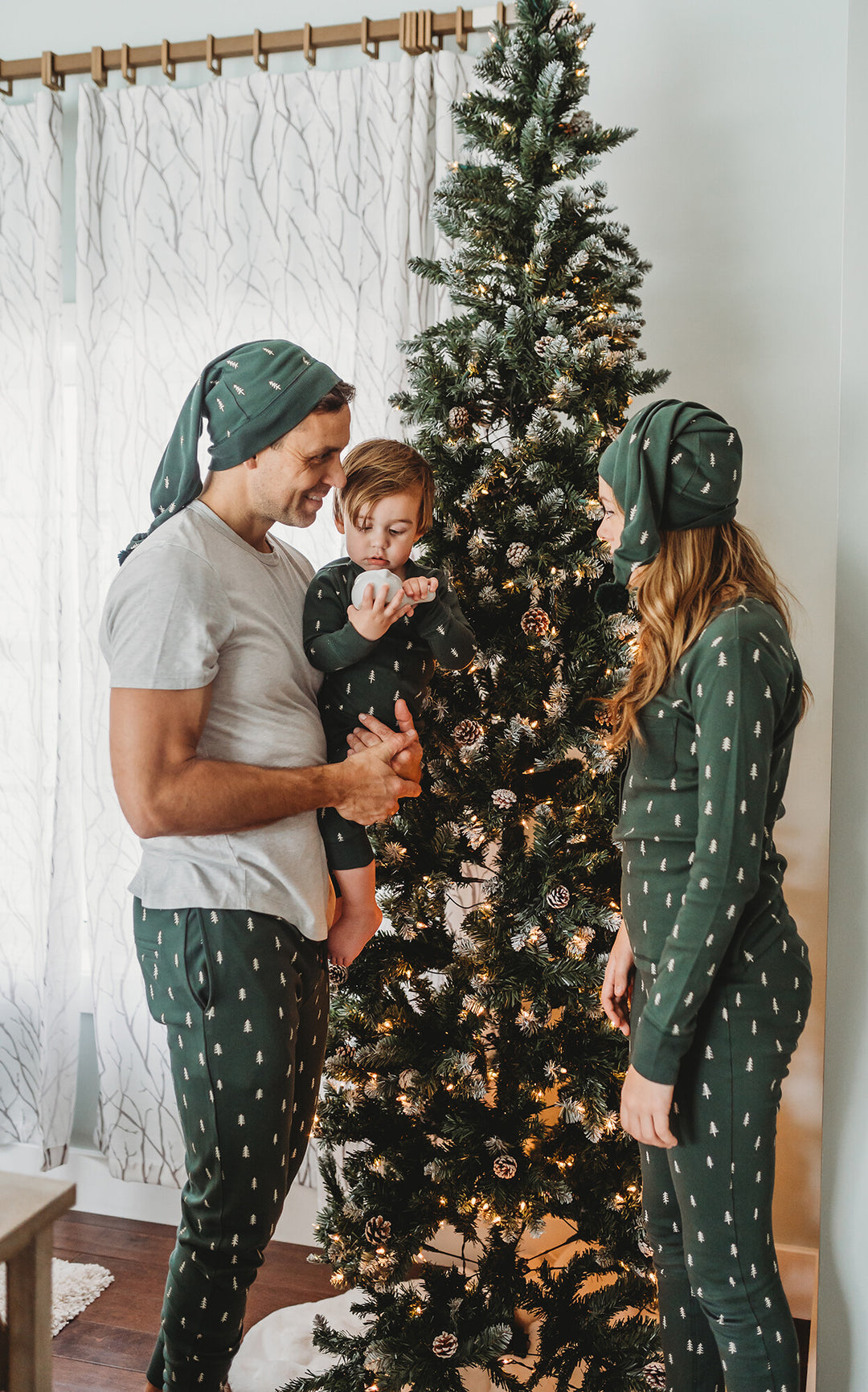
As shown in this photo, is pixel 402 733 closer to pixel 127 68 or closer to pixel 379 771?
pixel 379 771

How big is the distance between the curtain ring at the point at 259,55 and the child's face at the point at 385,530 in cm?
150

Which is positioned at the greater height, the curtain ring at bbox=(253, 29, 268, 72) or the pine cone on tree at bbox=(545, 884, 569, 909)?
the curtain ring at bbox=(253, 29, 268, 72)

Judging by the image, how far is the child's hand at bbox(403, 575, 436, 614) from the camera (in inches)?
60.4

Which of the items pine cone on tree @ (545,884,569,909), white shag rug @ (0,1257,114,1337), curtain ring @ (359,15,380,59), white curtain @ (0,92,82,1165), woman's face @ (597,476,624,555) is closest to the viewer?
woman's face @ (597,476,624,555)

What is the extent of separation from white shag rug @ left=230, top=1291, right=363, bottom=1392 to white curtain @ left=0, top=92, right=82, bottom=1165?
2.79 feet

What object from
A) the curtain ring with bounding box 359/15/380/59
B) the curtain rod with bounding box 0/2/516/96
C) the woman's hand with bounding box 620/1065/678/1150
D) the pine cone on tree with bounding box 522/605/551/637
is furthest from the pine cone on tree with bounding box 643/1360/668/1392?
the curtain ring with bounding box 359/15/380/59

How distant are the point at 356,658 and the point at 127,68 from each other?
194 cm

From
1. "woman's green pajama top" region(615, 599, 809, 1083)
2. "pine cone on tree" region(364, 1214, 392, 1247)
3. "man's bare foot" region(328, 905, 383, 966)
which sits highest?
"woman's green pajama top" region(615, 599, 809, 1083)

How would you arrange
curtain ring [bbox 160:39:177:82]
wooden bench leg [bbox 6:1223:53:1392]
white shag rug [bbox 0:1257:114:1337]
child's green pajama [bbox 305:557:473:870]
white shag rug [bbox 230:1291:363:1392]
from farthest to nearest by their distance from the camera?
curtain ring [bbox 160:39:177:82]
white shag rug [bbox 0:1257:114:1337]
white shag rug [bbox 230:1291:363:1392]
child's green pajama [bbox 305:557:473:870]
wooden bench leg [bbox 6:1223:53:1392]

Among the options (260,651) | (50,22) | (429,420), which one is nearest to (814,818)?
(429,420)

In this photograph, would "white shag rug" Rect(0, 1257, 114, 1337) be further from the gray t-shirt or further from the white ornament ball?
the white ornament ball

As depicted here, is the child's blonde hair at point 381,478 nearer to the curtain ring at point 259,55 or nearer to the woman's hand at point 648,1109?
the woman's hand at point 648,1109

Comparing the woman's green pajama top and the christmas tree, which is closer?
the woman's green pajama top

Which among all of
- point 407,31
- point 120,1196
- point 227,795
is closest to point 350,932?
point 227,795
